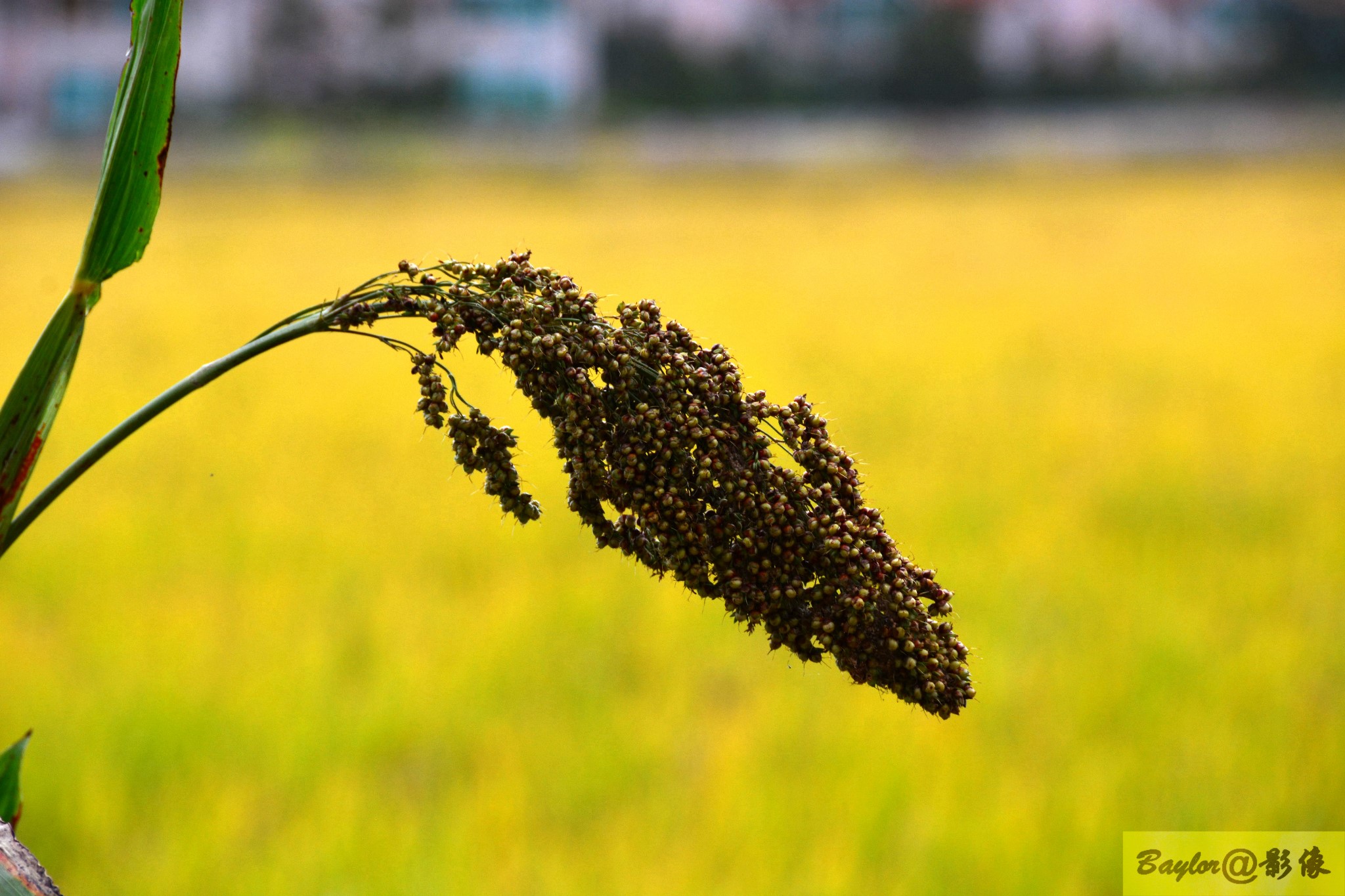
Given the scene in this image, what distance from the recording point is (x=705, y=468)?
1304 millimetres

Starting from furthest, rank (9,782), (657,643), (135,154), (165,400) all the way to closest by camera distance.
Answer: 1. (657,643)
2. (9,782)
3. (135,154)
4. (165,400)

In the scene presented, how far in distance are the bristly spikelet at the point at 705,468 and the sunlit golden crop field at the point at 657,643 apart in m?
0.10

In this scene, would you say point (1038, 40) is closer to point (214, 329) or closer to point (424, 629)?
point (214, 329)

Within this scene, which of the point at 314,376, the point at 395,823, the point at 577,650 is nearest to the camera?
the point at 395,823

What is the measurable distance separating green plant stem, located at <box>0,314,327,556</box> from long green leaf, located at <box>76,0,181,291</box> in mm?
257

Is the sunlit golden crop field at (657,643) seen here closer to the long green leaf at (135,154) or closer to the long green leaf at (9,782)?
the long green leaf at (135,154)

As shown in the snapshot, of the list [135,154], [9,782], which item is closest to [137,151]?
[135,154]

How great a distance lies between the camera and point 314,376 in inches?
A: 457

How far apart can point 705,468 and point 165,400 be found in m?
0.53

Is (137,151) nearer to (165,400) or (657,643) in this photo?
(165,400)

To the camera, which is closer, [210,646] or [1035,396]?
A: [210,646]

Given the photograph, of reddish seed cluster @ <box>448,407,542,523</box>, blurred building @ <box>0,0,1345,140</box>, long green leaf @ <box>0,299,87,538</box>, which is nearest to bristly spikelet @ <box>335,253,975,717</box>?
reddish seed cluster @ <box>448,407,542,523</box>

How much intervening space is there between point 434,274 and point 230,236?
2159 cm

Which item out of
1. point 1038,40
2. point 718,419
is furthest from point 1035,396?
point 1038,40
